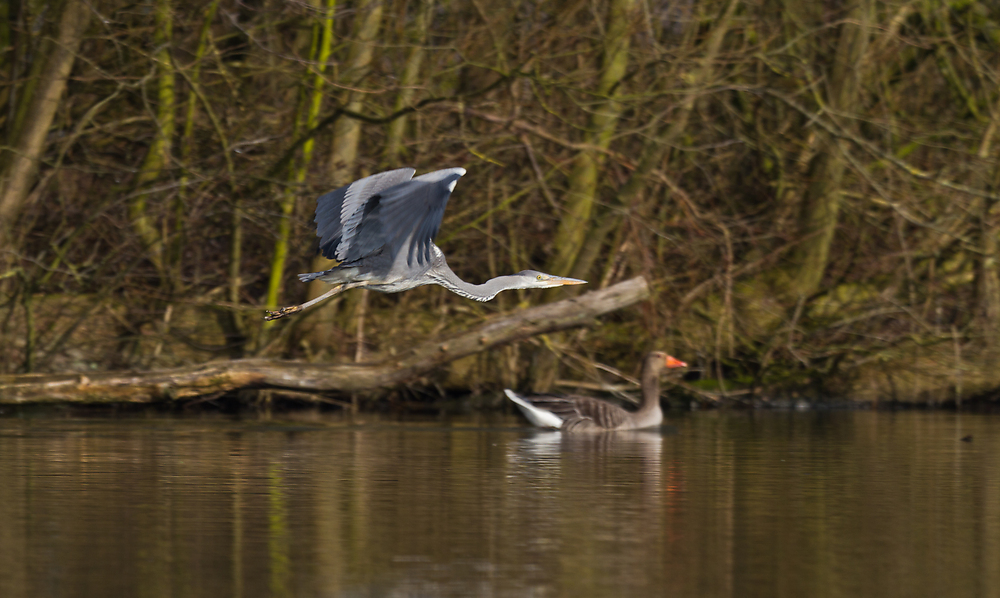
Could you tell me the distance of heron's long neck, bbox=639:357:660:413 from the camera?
12508 mm

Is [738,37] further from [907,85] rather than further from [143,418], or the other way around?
[143,418]

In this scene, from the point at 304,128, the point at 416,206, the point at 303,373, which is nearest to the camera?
the point at 416,206

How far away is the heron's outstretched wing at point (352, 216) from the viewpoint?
25.8 ft

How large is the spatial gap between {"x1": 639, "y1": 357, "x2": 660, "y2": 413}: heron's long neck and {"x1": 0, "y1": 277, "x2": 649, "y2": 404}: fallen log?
105 centimetres

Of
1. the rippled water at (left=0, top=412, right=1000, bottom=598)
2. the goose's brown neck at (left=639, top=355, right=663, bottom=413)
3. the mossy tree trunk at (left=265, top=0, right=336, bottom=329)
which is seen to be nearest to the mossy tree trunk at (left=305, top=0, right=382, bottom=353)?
the mossy tree trunk at (left=265, top=0, right=336, bottom=329)

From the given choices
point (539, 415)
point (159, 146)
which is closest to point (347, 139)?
point (159, 146)

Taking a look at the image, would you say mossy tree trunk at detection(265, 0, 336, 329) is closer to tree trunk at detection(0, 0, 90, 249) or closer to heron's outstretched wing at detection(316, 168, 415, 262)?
tree trunk at detection(0, 0, 90, 249)

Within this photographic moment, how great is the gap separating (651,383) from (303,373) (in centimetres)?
333

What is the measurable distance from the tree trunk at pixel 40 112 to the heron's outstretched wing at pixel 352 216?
16.0 ft

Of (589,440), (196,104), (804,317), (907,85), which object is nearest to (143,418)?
(196,104)

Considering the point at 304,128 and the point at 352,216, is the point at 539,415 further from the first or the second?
the point at 352,216

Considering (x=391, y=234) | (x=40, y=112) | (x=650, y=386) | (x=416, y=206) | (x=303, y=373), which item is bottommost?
(x=650, y=386)

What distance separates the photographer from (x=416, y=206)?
7656mm

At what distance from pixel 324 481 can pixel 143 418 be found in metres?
5.51
